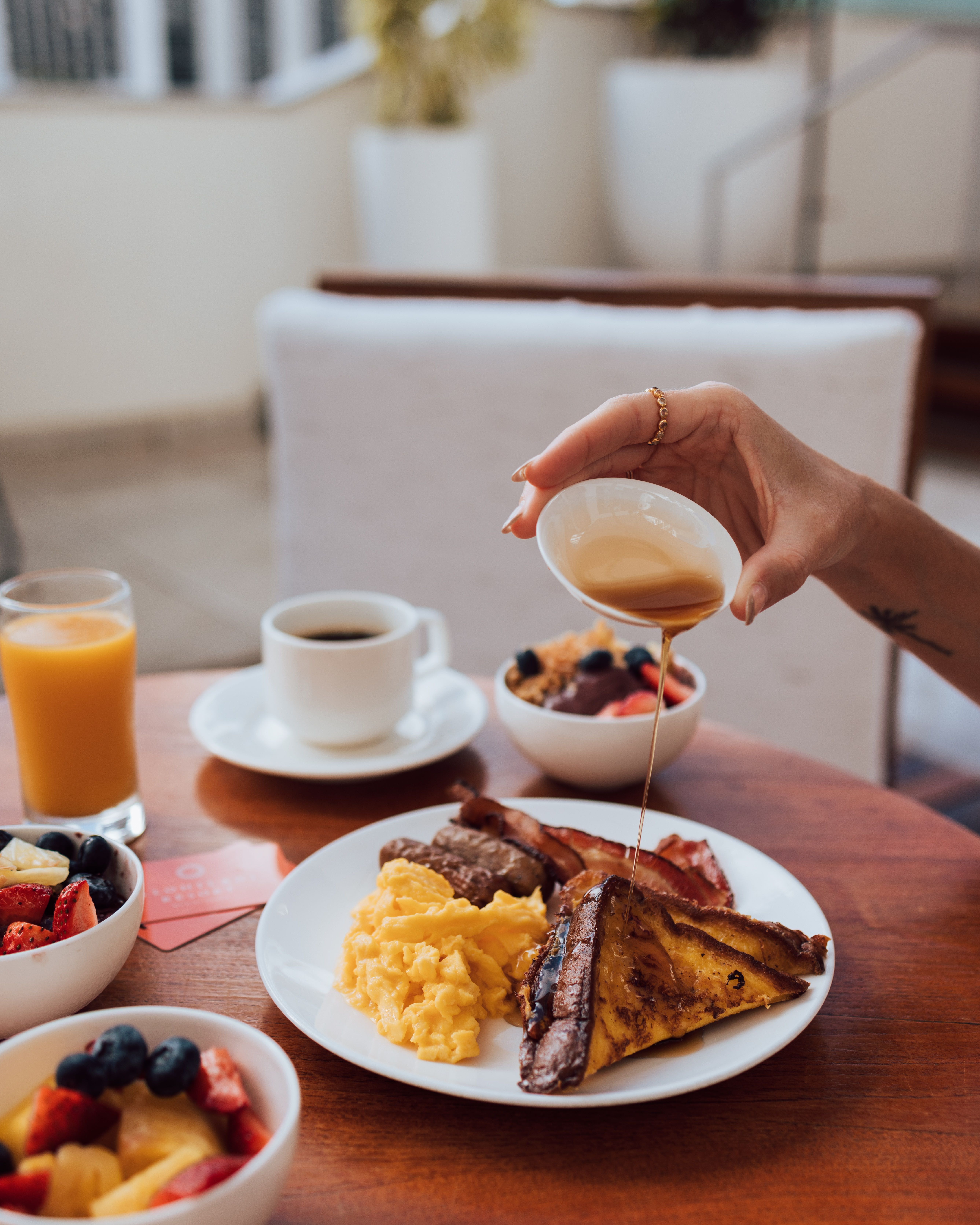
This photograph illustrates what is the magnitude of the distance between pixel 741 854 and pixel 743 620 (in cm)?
25

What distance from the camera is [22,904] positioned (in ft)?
2.71

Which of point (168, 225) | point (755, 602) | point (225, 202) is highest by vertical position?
point (225, 202)

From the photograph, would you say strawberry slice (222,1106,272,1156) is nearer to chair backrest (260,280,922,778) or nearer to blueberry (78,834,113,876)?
blueberry (78,834,113,876)

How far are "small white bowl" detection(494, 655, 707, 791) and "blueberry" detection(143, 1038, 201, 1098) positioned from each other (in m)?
0.62

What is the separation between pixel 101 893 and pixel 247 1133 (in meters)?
0.29

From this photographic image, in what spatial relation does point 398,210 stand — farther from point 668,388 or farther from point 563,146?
point 668,388

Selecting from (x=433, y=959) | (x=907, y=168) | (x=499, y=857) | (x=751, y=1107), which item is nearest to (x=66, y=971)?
(x=433, y=959)

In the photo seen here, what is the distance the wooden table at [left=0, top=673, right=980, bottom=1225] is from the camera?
69 centimetres

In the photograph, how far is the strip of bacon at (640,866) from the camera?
97 cm

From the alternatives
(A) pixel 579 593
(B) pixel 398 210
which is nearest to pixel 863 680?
(A) pixel 579 593

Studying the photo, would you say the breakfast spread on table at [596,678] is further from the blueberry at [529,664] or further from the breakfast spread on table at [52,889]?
the breakfast spread on table at [52,889]

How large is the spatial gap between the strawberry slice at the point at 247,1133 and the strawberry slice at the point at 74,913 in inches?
9.0

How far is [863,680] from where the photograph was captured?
92.4 inches

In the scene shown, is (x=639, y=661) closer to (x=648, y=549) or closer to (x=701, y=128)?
(x=648, y=549)
